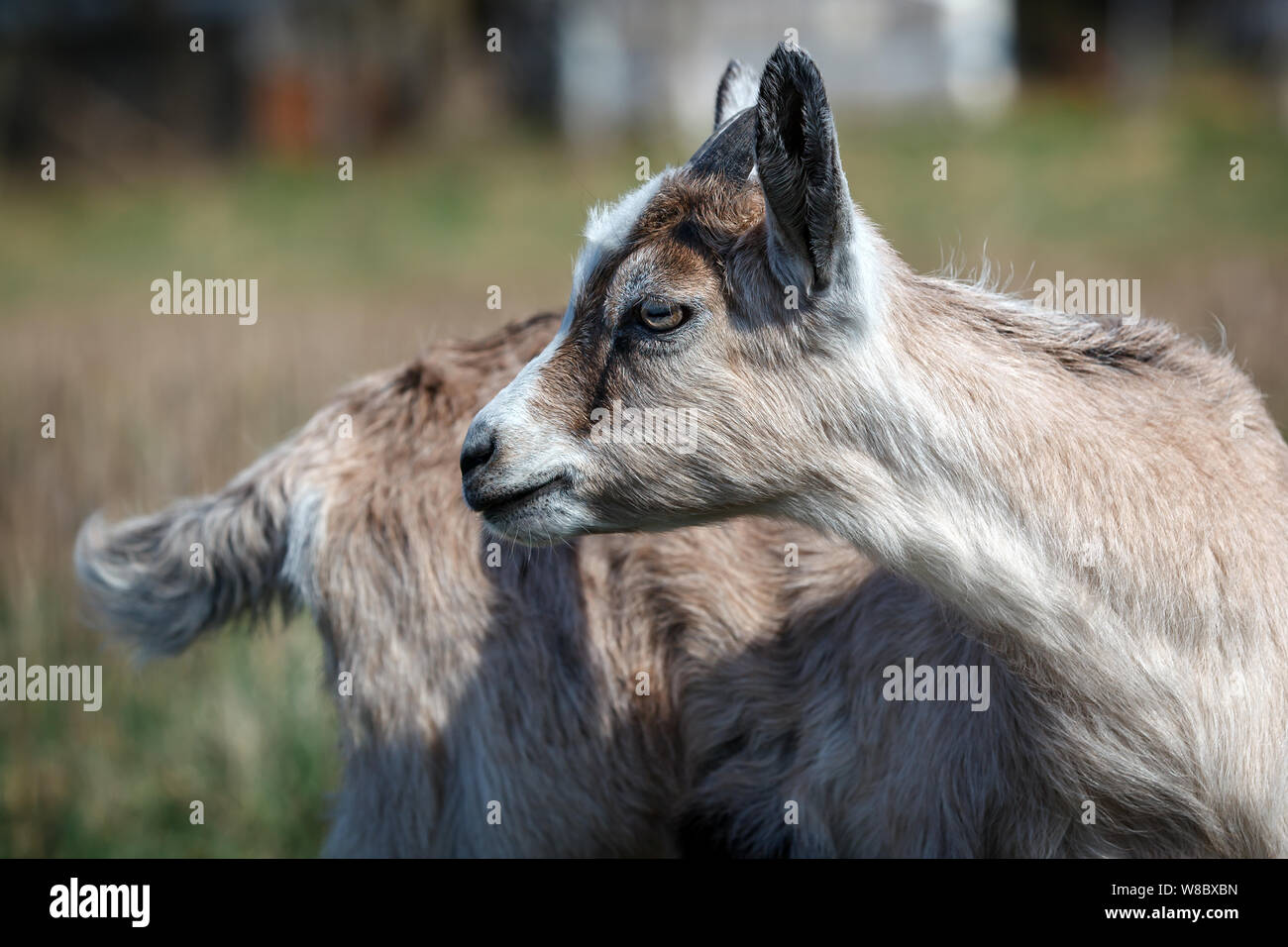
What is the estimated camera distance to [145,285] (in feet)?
61.1

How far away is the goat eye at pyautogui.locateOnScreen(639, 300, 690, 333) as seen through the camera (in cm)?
330

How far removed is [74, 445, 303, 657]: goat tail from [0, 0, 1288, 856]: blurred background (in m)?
0.95

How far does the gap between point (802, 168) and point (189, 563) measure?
271cm

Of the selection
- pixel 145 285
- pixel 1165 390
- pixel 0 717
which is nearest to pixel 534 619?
pixel 1165 390

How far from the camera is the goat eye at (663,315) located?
10.8 feet

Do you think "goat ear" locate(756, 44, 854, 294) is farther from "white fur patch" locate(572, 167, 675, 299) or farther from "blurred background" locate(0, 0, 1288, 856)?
"blurred background" locate(0, 0, 1288, 856)

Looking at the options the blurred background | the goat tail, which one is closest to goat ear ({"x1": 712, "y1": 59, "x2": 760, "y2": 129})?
the blurred background

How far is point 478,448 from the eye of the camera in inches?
133

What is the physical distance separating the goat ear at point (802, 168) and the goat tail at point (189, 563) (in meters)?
2.11
